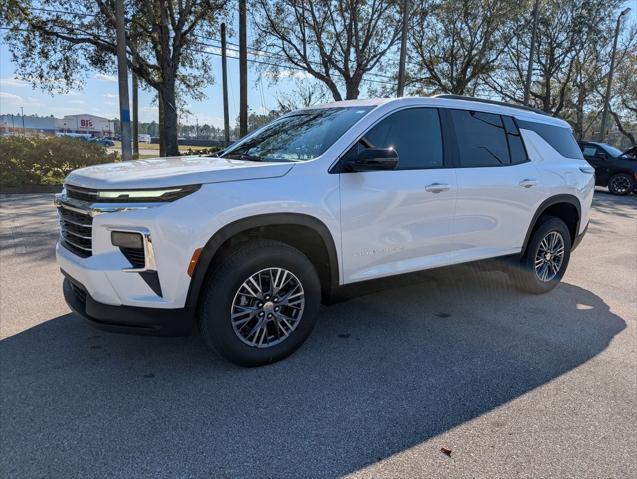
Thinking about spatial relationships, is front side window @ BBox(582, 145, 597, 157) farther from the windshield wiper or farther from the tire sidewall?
the windshield wiper

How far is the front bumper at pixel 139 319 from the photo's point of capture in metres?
2.83

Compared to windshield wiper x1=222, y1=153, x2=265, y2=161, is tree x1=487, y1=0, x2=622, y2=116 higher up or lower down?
higher up

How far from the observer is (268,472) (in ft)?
7.42

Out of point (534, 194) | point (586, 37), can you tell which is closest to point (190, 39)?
point (534, 194)

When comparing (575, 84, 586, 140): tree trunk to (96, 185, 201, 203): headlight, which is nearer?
(96, 185, 201, 203): headlight

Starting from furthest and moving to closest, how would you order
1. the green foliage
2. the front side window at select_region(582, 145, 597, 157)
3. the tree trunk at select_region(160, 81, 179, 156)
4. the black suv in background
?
1. the tree trunk at select_region(160, 81, 179, 156)
2. the front side window at select_region(582, 145, 597, 157)
3. the black suv in background
4. the green foliage

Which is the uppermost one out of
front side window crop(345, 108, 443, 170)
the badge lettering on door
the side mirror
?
front side window crop(345, 108, 443, 170)

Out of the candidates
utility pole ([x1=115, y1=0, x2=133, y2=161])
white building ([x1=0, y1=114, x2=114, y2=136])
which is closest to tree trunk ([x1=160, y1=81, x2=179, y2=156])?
utility pole ([x1=115, y1=0, x2=133, y2=161])

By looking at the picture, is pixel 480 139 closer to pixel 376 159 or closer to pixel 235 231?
pixel 376 159

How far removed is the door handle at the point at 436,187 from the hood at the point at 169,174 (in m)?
1.22

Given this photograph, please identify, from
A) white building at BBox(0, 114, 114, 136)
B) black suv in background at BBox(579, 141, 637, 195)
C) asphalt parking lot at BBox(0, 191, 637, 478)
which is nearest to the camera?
asphalt parking lot at BBox(0, 191, 637, 478)

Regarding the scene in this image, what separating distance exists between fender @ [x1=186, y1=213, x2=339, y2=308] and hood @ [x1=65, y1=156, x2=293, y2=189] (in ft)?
0.90

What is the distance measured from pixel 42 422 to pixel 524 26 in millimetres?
30758

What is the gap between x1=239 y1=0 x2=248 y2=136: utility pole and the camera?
19156mm
